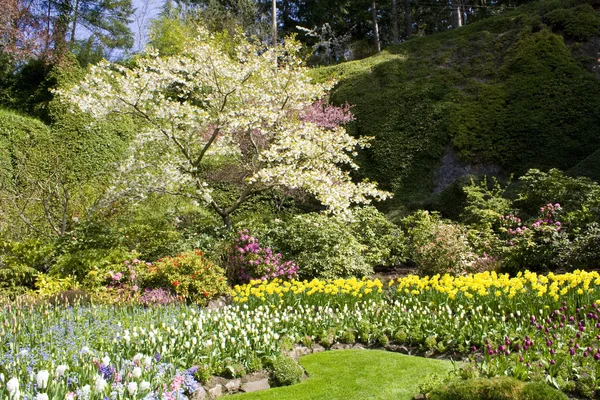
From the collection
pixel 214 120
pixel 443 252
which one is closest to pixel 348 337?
pixel 443 252

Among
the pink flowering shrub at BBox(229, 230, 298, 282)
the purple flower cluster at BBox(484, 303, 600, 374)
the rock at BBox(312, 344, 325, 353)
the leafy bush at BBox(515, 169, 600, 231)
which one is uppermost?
the leafy bush at BBox(515, 169, 600, 231)

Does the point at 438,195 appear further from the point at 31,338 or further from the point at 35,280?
the point at 31,338

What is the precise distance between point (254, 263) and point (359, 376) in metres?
4.65

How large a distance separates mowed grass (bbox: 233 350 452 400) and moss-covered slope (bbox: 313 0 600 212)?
32.2 ft

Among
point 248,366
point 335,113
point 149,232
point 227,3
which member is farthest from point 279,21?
point 248,366

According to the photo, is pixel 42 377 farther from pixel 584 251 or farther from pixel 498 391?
pixel 584 251

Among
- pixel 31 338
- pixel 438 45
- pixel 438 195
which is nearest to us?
pixel 31 338

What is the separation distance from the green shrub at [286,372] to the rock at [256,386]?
0.36 feet

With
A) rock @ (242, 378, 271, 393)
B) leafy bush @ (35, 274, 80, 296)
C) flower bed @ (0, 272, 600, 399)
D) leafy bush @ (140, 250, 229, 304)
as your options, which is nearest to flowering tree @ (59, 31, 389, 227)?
leafy bush @ (140, 250, 229, 304)

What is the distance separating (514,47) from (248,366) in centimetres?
1652

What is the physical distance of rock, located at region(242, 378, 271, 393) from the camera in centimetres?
461

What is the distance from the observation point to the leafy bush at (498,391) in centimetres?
352

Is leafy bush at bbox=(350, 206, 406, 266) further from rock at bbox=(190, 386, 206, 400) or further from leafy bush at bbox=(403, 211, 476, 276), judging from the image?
rock at bbox=(190, 386, 206, 400)

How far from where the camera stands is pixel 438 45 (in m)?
19.0
